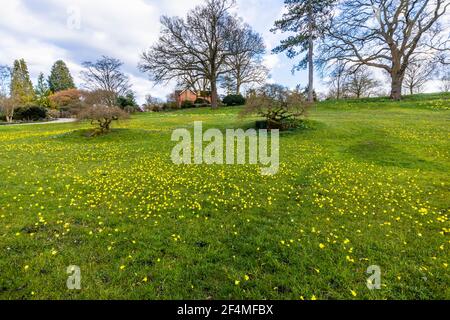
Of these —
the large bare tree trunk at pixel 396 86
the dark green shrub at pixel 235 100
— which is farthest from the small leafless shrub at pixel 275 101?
the dark green shrub at pixel 235 100

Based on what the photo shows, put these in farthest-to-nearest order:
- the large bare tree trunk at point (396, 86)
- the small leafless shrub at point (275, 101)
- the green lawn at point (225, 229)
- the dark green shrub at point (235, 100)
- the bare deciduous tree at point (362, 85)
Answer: the bare deciduous tree at point (362, 85) < the dark green shrub at point (235, 100) < the large bare tree trunk at point (396, 86) < the small leafless shrub at point (275, 101) < the green lawn at point (225, 229)

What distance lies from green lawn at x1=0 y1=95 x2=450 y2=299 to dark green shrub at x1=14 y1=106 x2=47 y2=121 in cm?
2941

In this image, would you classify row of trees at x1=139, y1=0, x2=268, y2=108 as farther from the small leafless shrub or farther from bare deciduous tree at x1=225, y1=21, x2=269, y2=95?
the small leafless shrub

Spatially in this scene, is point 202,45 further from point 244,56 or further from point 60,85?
point 60,85

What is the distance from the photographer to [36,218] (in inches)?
183

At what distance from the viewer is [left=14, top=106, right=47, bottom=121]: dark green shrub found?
103 ft

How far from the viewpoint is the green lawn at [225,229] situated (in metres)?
3.10

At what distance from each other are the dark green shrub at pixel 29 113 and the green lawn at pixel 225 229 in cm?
2941

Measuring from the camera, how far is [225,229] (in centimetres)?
446

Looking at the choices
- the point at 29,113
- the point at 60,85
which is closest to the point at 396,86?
the point at 29,113

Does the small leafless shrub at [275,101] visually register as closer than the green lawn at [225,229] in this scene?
No

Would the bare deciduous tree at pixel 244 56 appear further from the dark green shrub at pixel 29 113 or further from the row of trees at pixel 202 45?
the dark green shrub at pixel 29 113
